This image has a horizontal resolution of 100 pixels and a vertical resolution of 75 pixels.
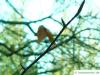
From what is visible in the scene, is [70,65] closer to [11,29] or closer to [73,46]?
[73,46]

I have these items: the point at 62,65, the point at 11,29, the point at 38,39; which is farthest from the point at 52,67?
the point at 38,39

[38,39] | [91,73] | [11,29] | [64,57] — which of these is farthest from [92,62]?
[38,39]

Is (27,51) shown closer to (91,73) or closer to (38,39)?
(91,73)

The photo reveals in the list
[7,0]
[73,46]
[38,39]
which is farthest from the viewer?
[73,46]

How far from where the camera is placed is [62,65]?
3.23 m

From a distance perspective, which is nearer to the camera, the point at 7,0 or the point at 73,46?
the point at 7,0

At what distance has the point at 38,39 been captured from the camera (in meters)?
0.28

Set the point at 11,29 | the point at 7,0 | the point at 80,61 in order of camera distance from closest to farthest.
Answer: the point at 7,0 < the point at 11,29 < the point at 80,61

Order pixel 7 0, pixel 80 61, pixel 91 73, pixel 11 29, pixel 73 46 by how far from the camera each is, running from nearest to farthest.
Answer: pixel 7 0
pixel 11 29
pixel 73 46
pixel 80 61
pixel 91 73

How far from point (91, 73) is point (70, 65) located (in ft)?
1.21

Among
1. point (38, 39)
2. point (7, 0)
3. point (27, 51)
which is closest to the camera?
point (38, 39)

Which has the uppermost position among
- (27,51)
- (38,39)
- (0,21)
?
(0,21)

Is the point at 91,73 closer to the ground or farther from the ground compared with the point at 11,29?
closer to the ground

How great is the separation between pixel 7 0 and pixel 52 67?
1.35m
